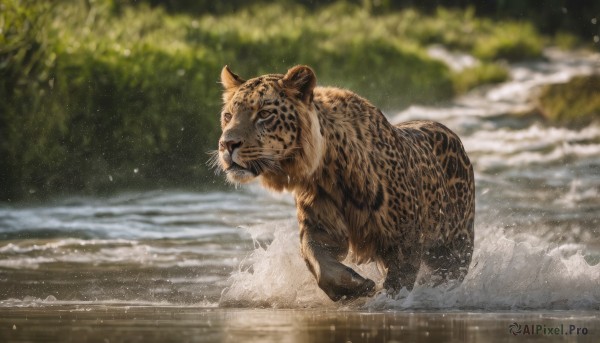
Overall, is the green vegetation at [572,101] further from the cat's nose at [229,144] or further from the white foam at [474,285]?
the cat's nose at [229,144]

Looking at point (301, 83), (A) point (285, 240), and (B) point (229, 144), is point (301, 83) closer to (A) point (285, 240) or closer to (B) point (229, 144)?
(B) point (229, 144)

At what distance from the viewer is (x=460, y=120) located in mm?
19750

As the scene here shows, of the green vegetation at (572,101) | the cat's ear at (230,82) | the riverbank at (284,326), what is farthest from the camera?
the green vegetation at (572,101)

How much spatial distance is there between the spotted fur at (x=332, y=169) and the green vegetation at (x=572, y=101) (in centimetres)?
1182

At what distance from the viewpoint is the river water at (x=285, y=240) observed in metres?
8.83

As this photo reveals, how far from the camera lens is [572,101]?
21.1 m

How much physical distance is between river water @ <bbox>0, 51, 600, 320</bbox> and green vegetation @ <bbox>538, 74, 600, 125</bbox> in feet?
0.83

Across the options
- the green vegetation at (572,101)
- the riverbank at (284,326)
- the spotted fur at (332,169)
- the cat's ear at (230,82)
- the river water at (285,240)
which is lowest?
the green vegetation at (572,101)

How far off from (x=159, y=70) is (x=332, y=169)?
435 inches

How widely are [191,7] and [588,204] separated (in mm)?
9645

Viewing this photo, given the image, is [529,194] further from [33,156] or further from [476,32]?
[476,32]

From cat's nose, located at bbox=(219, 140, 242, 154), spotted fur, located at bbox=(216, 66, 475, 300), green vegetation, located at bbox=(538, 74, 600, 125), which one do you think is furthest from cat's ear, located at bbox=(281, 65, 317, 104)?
green vegetation, located at bbox=(538, 74, 600, 125)

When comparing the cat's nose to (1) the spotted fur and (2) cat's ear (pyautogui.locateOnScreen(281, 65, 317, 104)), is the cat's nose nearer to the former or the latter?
(1) the spotted fur

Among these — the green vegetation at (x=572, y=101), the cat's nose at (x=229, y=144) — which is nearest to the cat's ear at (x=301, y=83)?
the cat's nose at (x=229, y=144)
